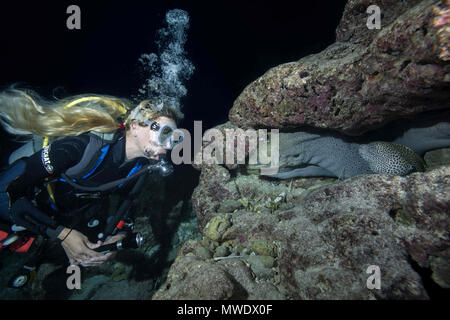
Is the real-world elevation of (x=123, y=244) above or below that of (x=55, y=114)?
below

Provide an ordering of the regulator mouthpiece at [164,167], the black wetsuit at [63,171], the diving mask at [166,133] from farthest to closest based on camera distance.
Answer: the regulator mouthpiece at [164,167]
the diving mask at [166,133]
the black wetsuit at [63,171]

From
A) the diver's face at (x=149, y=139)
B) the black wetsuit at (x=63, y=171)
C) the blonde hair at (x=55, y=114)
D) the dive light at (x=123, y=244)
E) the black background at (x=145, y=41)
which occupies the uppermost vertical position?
the black background at (x=145, y=41)

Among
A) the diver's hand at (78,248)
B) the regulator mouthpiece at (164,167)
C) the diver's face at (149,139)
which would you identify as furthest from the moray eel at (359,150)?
the diver's hand at (78,248)

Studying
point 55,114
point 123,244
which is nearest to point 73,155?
point 55,114

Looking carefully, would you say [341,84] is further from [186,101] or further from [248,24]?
[186,101]

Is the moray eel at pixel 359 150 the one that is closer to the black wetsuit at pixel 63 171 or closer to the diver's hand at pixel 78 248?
the black wetsuit at pixel 63 171

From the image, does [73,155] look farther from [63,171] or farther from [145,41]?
[145,41]

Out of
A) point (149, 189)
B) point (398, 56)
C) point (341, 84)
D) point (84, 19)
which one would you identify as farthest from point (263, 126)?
point (84, 19)

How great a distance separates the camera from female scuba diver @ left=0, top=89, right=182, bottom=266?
261 centimetres

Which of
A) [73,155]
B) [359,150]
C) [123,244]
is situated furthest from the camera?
[359,150]

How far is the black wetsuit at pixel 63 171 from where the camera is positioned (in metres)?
2.53

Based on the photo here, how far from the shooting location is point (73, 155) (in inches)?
106

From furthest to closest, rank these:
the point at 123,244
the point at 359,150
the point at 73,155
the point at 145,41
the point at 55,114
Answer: the point at 145,41
the point at 359,150
the point at 123,244
the point at 55,114
the point at 73,155

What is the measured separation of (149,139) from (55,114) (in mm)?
1345
